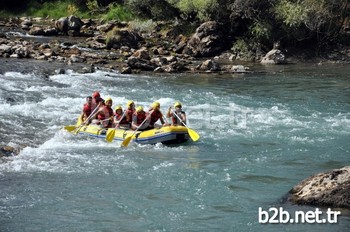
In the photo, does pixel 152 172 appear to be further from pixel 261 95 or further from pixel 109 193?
pixel 261 95

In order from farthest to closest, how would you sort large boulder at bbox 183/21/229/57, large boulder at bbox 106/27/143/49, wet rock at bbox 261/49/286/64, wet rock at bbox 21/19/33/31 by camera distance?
wet rock at bbox 21/19/33/31 < large boulder at bbox 106/27/143/49 < large boulder at bbox 183/21/229/57 < wet rock at bbox 261/49/286/64

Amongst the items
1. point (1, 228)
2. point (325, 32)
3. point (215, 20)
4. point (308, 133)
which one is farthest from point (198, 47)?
point (1, 228)

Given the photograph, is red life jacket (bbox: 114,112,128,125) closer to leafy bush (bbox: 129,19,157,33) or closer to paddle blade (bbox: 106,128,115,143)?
paddle blade (bbox: 106,128,115,143)

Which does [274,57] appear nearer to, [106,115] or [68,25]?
[106,115]

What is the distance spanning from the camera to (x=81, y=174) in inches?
524

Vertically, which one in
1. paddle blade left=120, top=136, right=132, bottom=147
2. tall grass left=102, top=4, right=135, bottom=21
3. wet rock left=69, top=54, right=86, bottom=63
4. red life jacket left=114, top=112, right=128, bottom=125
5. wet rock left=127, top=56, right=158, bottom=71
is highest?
tall grass left=102, top=4, right=135, bottom=21

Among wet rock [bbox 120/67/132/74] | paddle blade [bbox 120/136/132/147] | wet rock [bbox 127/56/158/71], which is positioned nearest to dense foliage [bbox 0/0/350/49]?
wet rock [bbox 127/56/158/71]

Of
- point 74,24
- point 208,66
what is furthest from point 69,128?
point 74,24

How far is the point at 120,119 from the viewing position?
56.6 feet

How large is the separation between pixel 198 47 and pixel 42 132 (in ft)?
56.2

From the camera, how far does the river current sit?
11.0m

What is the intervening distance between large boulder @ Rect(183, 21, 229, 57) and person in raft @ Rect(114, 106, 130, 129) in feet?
51.9

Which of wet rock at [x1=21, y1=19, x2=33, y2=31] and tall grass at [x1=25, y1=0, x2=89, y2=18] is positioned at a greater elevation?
tall grass at [x1=25, y1=0, x2=89, y2=18]

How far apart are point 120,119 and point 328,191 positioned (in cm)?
797
